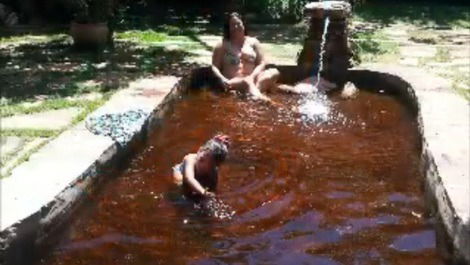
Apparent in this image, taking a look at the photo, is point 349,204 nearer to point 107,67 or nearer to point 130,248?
point 130,248

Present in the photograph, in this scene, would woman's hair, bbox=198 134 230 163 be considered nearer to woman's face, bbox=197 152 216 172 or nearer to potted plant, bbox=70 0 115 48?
woman's face, bbox=197 152 216 172

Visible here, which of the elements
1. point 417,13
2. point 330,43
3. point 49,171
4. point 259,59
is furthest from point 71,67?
point 417,13

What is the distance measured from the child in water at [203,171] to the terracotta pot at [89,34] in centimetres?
564

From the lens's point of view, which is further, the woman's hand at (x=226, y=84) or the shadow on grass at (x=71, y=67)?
the woman's hand at (x=226, y=84)

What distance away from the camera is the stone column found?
9.95m

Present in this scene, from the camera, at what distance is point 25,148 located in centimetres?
591

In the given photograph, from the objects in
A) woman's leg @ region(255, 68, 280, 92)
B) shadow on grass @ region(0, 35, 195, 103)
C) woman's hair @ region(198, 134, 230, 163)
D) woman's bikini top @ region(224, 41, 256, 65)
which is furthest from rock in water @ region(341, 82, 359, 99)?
woman's hair @ region(198, 134, 230, 163)

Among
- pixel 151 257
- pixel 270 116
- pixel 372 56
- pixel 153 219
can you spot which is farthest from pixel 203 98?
pixel 151 257

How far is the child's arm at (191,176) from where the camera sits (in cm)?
557

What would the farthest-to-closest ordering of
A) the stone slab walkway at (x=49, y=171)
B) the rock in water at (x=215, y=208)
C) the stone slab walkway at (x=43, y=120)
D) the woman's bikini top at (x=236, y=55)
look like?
the woman's bikini top at (x=236, y=55)
the stone slab walkway at (x=43, y=120)
the rock in water at (x=215, y=208)
the stone slab walkway at (x=49, y=171)

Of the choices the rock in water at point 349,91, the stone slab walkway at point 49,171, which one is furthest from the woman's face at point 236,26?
the stone slab walkway at point 49,171

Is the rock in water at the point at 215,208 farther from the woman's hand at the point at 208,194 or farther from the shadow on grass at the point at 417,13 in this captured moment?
the shadow on grass at the point at 417,13

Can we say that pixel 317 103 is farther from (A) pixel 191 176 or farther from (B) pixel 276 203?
(A) pixel 191 176

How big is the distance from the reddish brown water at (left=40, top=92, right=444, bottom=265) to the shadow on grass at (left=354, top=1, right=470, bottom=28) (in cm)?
844
